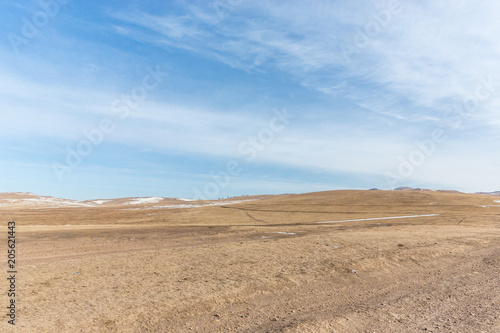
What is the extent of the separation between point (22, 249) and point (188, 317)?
48.7 feet

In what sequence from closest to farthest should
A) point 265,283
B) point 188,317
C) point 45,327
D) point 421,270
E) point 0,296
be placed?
point 45,327, point 188,317, point 0,296, point 265,283, point 421,270

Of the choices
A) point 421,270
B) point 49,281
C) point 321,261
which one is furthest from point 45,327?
point 421,270

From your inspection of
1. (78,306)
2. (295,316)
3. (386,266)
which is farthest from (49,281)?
(386,266)

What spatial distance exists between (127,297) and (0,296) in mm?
3485

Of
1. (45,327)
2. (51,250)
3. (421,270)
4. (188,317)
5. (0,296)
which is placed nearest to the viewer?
(45,327)

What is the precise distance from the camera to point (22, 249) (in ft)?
56.9

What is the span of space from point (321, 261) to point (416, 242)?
765 centimetres

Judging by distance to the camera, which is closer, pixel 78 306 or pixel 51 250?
pixel 78 306

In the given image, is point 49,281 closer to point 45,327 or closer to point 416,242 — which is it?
point 45,327

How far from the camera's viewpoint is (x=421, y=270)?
39.7ft

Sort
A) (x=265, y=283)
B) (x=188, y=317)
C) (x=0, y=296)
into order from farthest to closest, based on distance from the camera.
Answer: (x=265, y=283) < (x=0, y=296) < (x=188, y=317)

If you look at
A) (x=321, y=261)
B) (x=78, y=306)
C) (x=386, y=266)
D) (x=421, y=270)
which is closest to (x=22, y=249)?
(x=78, y=306)

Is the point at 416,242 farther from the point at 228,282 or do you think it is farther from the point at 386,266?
the point at 228,282

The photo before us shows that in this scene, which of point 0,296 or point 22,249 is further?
point 22,249
